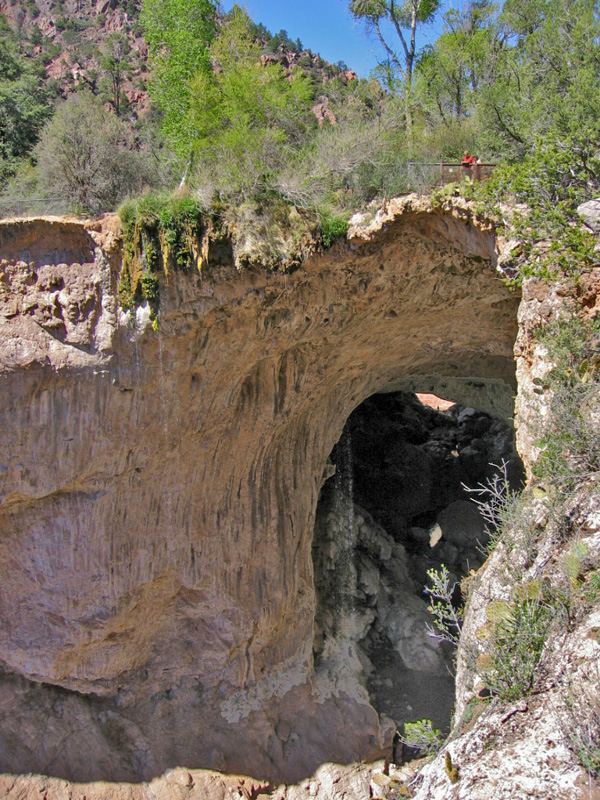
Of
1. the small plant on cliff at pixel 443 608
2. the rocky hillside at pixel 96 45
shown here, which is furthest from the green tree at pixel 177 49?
the rocky hillside at pixel 96 45

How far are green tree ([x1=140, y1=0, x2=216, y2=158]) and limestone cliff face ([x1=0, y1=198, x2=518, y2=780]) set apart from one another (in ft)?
10.2

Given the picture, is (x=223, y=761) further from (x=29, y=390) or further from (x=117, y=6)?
(x=117, y=6)

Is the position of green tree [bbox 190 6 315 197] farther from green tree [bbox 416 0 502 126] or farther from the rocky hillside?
the rocky hillside

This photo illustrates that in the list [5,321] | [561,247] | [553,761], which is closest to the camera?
[553,761]

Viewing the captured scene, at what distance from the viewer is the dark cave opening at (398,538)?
11.2 metres

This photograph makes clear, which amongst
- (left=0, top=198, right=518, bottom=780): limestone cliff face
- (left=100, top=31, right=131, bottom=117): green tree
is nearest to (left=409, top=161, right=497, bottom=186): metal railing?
(left=0, top=198, right=518, bottom=780): limestone cliff face

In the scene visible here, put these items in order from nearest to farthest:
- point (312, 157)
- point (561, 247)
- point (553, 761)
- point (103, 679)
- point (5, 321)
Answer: point (553, 761) → point (561, 247) → point (5, 321) → point (312, 157) → point (103, 679)

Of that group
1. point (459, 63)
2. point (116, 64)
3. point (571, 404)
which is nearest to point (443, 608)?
point (571, 404)

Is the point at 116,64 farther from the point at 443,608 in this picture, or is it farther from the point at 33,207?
the point at 443,608

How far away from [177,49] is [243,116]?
2536 millimetres

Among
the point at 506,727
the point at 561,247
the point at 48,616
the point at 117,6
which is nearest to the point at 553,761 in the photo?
the point at 506,727

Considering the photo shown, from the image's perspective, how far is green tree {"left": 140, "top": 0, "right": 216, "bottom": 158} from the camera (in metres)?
9.27

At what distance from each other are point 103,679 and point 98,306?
618 centimetres

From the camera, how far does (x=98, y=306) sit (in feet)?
24.6
